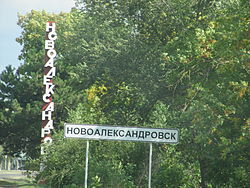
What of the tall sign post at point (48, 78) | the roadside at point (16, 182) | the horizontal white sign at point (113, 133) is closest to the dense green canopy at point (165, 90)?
the horizontal white sign at point (113, 133)

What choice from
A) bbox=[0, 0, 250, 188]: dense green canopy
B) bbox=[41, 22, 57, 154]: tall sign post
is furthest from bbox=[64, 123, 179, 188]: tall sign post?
bbox=[41, 22, 57, 154]: tall sign post

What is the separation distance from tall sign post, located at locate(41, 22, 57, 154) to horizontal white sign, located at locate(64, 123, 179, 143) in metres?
23.6

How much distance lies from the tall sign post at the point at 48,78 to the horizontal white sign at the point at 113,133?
2362 centimetres

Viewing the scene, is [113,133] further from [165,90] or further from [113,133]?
[165,90]

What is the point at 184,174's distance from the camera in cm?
1853

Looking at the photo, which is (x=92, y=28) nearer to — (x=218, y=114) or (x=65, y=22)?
(x=218, y=114)

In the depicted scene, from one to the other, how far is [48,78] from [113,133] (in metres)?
24.4

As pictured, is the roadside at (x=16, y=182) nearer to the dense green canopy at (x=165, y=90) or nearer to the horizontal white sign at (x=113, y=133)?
the dense green canopy at (x=165, y=90)

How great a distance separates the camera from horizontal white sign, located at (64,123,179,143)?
51.1 ft

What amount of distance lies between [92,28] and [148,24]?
518 centimetres

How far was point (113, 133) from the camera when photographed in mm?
15727

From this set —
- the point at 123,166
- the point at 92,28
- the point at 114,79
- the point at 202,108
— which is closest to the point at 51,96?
the point at 92,28

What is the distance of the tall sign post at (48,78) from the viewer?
3922 centimetres

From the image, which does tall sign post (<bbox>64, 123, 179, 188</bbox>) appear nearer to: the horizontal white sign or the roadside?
the horizontal white sign
